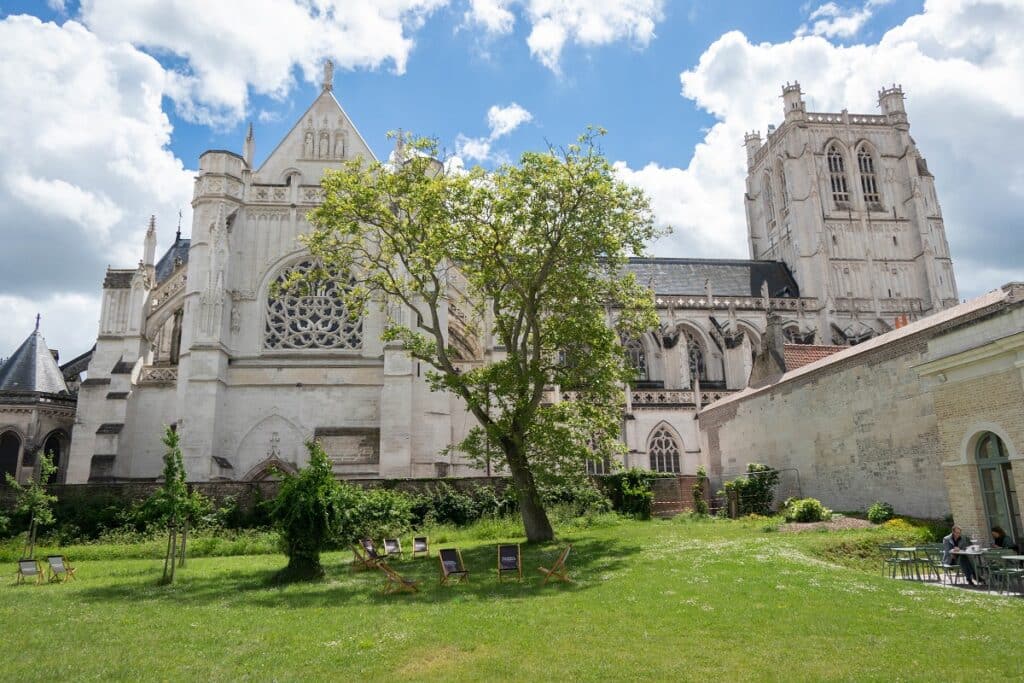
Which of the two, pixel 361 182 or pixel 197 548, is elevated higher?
pixel 361 182

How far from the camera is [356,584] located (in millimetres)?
12062

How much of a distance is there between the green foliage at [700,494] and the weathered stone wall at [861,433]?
7.28ft

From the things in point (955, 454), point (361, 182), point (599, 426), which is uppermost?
point (361, 182)

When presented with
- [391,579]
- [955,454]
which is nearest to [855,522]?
[955,454]

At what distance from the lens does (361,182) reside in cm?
1767

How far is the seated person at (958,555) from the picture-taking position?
11.3 metres

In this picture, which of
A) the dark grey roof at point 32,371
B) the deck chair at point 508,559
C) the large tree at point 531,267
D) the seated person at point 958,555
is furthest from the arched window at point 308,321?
the seated person at point 958,555

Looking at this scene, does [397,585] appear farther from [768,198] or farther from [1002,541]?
[768,198]

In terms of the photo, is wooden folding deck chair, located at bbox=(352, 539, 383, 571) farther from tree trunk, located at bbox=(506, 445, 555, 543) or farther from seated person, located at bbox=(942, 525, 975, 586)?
seated person, located at bbox=(942, 525, 975, 586)

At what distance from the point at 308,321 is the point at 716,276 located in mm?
27501

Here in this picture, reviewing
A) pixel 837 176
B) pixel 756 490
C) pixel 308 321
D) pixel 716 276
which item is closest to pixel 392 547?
pixel 756 490

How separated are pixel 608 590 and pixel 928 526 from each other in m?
8.38

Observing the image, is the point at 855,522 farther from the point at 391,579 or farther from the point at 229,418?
the point at 229,418

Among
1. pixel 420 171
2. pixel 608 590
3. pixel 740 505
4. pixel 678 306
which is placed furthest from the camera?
pixel 678 306
